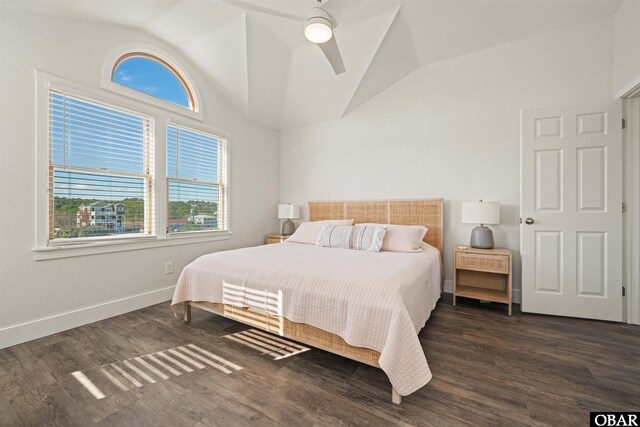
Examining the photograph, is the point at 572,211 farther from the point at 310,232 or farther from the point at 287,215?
the point at 287,215

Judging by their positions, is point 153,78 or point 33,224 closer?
point 33,224

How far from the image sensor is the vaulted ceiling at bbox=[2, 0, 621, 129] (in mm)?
2619

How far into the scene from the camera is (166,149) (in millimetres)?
3184

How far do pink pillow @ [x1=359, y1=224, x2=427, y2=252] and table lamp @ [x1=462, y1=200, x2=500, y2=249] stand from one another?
511 mm

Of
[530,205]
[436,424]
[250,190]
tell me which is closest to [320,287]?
[436,424]

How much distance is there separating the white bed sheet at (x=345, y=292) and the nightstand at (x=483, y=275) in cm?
47

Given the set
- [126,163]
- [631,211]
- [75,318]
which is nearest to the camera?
[75,318]

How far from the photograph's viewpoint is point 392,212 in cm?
374

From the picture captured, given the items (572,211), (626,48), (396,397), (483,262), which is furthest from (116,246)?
(626,48)

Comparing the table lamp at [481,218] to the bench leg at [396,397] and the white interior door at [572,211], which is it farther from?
the bench leg at [396,397]

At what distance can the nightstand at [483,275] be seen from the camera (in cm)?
278

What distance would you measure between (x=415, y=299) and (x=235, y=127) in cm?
350

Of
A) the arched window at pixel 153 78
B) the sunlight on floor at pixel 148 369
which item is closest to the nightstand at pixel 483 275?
the sunlight on floor at pixel 148 369

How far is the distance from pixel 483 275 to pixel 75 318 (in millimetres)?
4325
